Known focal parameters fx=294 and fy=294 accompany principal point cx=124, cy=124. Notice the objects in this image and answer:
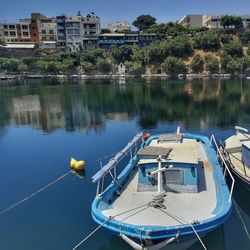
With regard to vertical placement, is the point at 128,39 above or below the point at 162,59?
above

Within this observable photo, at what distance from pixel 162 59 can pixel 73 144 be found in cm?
11371

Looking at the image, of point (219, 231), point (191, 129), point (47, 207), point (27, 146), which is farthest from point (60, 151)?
point (219, 231)

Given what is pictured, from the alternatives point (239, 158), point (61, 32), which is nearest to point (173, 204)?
point (239, 158)

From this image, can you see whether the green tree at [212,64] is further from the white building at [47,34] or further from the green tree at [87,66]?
the white building at [47,34]

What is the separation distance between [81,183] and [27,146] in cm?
1346

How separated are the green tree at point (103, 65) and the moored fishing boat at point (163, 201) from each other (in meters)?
127

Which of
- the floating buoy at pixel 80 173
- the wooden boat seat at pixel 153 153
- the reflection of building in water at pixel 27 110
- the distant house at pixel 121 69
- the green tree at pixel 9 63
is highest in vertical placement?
the green tree at pixel 9 63

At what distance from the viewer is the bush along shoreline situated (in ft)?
433

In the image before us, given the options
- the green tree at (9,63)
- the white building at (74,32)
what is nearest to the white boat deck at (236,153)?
the green tree at (9,63)

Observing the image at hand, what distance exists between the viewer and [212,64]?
12900 cm

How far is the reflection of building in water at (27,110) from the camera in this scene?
1916 inches

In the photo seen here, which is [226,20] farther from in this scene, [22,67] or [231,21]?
[22,67]

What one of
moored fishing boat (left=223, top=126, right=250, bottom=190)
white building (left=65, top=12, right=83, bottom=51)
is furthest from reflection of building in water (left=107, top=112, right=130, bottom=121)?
white building (left=65, top=12, right=83, bottom=51)

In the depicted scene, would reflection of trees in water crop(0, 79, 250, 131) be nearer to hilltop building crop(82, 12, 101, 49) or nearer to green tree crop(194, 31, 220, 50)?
green tree crop(194, 31, 220, 50)
